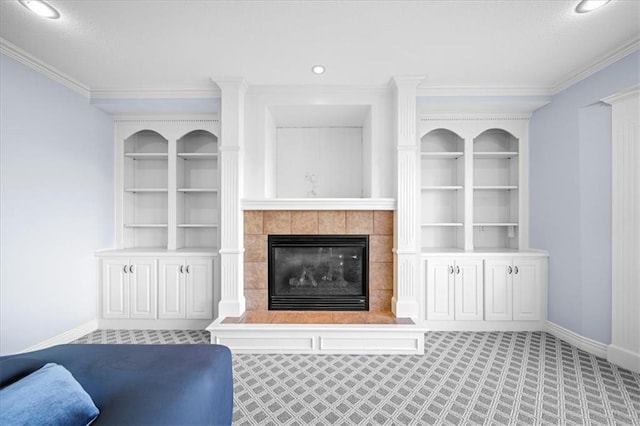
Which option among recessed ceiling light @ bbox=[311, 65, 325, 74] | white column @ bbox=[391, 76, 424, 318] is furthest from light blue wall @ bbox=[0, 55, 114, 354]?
white column @ bbox=[391, 76, 424, 318]

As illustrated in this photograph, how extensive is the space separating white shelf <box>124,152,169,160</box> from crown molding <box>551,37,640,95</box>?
176 inches

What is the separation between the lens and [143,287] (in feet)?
11.3

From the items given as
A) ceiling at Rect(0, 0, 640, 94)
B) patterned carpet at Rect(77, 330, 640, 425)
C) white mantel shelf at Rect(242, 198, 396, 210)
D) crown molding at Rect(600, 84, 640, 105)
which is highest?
ceiling at Rect(0, 0, 640, 94)

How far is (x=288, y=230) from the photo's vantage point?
3.36 m

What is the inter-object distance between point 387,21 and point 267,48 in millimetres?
997

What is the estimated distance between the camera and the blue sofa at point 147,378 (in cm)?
115

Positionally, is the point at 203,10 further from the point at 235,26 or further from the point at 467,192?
the point at 467,192

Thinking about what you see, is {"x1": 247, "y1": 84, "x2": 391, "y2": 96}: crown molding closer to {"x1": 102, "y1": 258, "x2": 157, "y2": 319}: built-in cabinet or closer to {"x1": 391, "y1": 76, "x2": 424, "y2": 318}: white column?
{"x1": 391, "y1": 76, "x2": 424, "y2": 318}: white column

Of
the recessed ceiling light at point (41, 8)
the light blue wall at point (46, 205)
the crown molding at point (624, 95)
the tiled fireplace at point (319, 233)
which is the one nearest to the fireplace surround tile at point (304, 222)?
the tiled fireplace at point (319, 233)

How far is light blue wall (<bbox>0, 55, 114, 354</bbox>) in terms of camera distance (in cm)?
254

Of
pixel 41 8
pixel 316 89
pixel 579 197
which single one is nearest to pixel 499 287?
pixel 579 197

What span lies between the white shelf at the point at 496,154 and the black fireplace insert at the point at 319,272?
68.2 inches

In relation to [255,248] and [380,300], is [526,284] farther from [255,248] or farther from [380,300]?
[255,248]

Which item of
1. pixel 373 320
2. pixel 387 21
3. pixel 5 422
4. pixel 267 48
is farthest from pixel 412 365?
pixel 267 48
